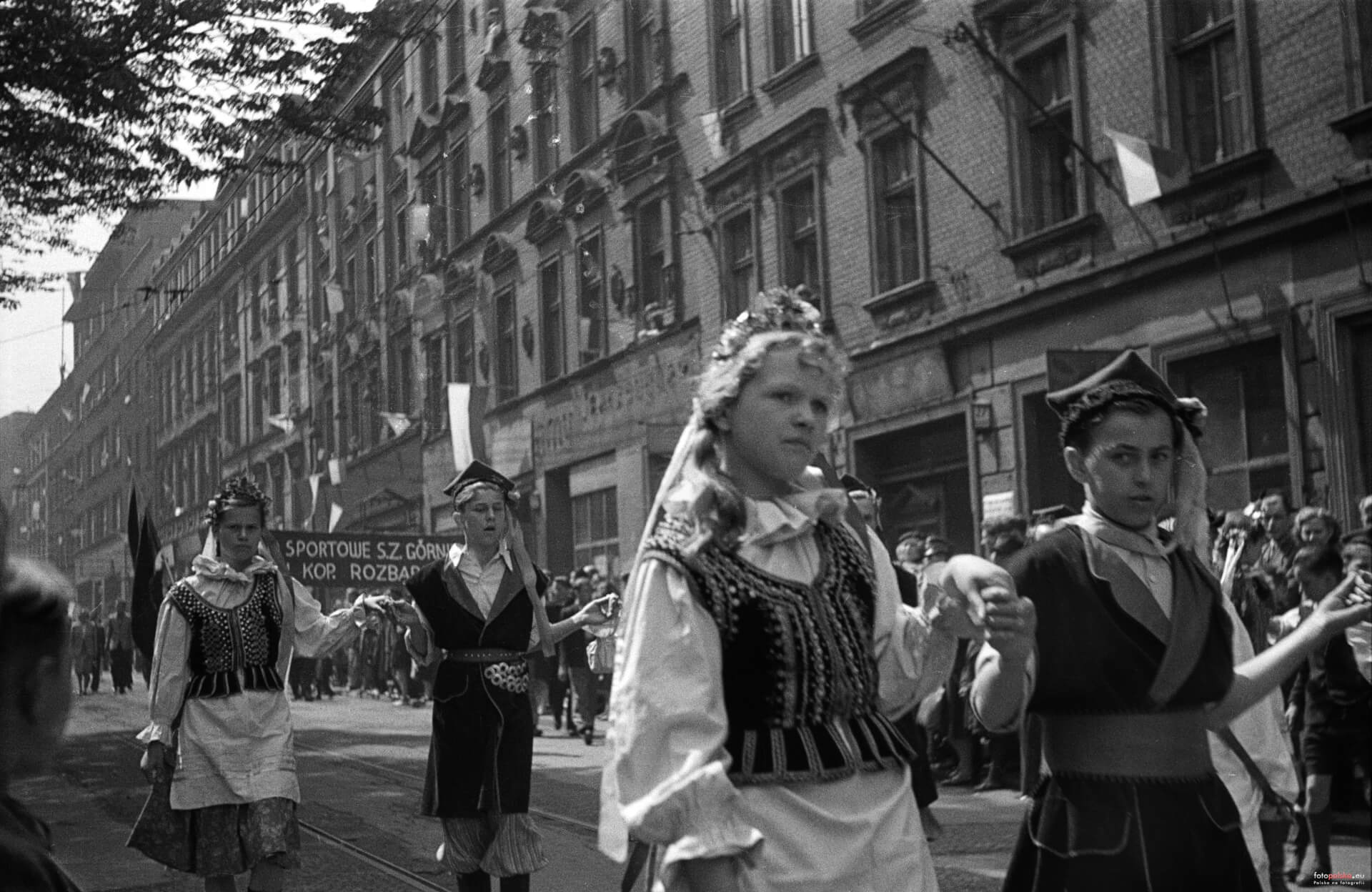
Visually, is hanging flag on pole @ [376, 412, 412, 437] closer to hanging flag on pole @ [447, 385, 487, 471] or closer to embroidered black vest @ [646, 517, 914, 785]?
hanging flag on pole @ [447, 385, 487, 471]

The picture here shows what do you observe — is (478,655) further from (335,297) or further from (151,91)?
(335,297)

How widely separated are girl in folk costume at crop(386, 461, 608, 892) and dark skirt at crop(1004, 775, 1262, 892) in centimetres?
364

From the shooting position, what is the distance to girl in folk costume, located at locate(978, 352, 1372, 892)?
352 cm

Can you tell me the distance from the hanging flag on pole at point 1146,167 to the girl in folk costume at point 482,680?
7818 millimetres

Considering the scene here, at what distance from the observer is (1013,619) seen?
10.3ft

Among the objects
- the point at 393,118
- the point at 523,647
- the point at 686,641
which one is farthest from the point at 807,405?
the point at 393,118

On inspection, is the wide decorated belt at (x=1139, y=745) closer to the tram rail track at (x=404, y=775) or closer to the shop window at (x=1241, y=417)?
the tram rail track at (x=404, y=775)

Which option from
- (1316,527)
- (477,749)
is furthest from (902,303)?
(477,749)

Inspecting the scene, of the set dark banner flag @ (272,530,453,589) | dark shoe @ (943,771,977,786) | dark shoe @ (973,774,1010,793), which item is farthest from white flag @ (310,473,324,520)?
dark shoe @ (973,774,1010,793)

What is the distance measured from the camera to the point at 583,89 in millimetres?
24172

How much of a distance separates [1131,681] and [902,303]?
13.9 metres

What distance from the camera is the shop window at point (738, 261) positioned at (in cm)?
2020

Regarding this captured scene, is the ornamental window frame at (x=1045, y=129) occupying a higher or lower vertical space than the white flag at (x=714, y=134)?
lower

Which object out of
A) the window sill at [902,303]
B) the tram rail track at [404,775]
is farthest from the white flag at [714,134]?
the tram rail track at [404,775]
